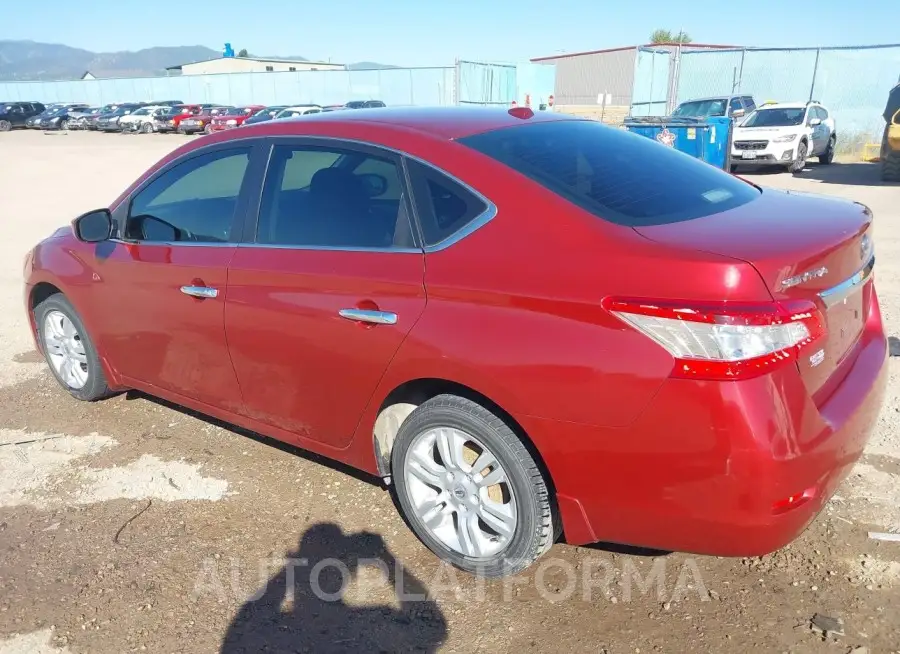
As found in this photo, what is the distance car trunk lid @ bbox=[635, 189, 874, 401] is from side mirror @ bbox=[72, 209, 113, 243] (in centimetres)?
290

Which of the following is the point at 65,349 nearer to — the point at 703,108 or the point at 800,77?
the point at 703,108

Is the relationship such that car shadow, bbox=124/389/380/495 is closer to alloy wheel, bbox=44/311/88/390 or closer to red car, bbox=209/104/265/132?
alloy wheel, bbox=44/311/88/390

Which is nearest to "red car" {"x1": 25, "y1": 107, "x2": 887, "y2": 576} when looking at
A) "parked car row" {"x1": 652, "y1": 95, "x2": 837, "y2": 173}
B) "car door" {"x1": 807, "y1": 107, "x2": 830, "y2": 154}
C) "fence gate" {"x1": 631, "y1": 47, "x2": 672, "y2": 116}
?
"parked car row" {"x1": 652, "y1": 95, "x2": 837, "y2": 173}

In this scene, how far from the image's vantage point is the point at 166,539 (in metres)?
3.27

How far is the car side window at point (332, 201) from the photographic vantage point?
2934 mm

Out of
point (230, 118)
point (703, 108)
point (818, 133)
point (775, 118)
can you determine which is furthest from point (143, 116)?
point (818, 133)

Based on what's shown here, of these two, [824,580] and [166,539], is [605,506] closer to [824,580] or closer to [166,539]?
[824,580]

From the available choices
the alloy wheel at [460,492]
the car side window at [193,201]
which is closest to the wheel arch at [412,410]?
the alloy wheel at [460,492]

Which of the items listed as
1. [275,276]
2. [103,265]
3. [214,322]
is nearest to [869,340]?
[275,276]

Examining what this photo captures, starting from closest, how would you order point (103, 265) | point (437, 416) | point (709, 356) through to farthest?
point (709, 356), point (437, 416), point (103, 265)

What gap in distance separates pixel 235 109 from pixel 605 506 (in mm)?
37213

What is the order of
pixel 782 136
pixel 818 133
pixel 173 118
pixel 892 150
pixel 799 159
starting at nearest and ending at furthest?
pixel 892 150 < pixel 782 136 < pixel 799 159 < pixel 818 133 < pixel 173 118

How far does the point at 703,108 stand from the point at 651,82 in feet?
24.5

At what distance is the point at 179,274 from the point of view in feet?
11.8
